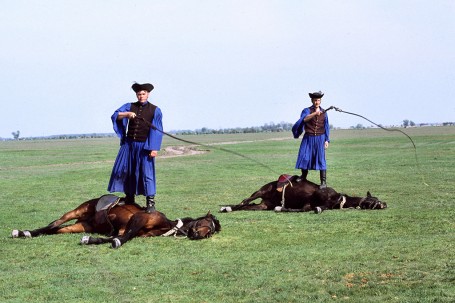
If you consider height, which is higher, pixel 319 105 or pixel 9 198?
pixel 319 105

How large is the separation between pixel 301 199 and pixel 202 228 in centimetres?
412

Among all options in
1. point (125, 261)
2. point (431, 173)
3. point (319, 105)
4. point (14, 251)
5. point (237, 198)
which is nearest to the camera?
point (125, 261)

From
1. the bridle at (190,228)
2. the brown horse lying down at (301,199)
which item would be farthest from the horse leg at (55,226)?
the brown horse lying down at (301,199)

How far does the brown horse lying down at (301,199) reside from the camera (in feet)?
44.2

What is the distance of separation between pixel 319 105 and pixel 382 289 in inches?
326

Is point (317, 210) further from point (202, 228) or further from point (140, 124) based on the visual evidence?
point (140, 124)

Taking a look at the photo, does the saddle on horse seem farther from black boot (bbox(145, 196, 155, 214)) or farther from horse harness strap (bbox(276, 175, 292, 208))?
horse harness strap (bbox(276, 175, 292, 208))

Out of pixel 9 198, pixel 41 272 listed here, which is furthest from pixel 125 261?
pixel 9 198

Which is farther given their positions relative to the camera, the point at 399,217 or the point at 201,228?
the point at 399,217

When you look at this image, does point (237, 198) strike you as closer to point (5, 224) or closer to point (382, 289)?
point (5, 224)

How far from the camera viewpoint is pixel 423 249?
874 centimetres

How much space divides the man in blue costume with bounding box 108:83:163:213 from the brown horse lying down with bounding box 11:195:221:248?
512mm

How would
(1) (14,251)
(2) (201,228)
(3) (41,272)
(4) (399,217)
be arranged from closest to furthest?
(3) (41,272)
(1) (14,251)
(2) (201,228)
(4) (399,217)

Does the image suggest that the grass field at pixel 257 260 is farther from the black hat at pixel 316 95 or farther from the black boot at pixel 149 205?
the black hat at pixel 316 95
